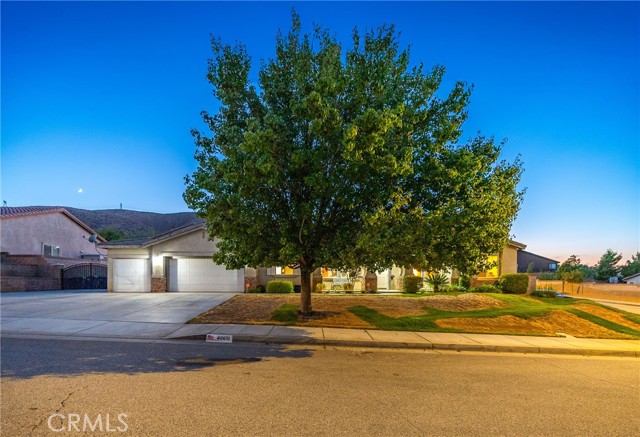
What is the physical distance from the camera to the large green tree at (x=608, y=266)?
147 ft

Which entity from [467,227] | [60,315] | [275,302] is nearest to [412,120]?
[467,227]

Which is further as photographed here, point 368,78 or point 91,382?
point 368,78

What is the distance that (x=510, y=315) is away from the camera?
15445mm

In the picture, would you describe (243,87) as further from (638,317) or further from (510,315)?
(638,317)

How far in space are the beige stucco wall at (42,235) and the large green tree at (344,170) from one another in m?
27.5

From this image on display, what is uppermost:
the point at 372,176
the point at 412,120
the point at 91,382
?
the point at 412,120

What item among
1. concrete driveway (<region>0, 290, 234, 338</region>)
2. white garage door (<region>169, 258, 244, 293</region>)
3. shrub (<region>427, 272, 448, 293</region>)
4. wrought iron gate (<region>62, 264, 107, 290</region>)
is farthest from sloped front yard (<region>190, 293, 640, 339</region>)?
wrought iron gate (<region>62, 264, 107, 290</region>)

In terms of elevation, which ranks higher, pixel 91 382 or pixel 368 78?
pixel 368 78

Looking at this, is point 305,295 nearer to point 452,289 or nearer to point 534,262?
point 452,289

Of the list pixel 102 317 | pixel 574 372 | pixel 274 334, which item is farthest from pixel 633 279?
pixel 102 317

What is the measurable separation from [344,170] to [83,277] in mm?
27310

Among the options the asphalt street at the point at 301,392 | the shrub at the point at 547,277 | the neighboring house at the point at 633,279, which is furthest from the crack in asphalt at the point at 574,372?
the neighboring house at the point at 633,279

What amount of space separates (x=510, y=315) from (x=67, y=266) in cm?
3225

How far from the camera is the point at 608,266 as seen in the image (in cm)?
4853
